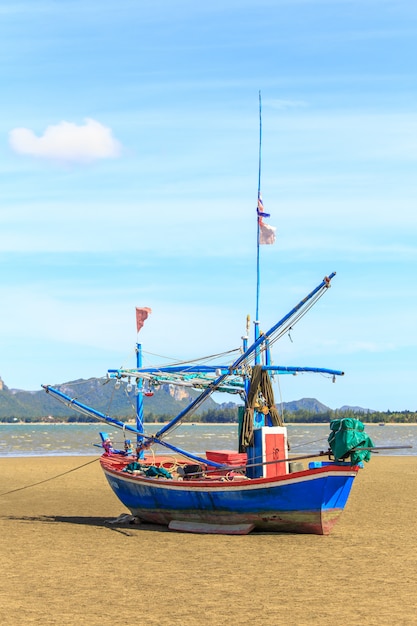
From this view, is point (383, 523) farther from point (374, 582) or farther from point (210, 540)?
point (374, 582)

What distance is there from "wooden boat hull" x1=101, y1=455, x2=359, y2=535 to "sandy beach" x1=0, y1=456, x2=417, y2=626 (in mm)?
486

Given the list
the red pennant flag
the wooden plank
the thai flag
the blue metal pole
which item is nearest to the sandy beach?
the wooden plank

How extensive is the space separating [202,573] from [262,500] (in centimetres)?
476

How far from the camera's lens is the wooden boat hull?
71.8 feet

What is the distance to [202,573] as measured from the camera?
59.7 feet

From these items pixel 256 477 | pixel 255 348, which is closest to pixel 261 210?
pixel 255 348

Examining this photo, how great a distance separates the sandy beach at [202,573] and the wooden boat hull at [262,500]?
486mm

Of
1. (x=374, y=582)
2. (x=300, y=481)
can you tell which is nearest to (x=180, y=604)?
(x=374, y=582)

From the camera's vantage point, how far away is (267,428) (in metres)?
24.5

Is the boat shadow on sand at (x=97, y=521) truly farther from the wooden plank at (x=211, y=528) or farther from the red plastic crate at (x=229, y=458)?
the red plastic crate at (x=229, y=458)

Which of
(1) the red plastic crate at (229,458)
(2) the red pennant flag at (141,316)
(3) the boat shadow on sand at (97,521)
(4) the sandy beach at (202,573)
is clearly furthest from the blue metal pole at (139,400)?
(3) the boat shadow on sand at (97,521)

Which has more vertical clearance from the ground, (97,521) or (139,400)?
(139,400)

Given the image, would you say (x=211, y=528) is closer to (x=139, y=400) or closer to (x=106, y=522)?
(x=106, y=522)

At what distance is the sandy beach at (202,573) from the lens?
1463 cm
